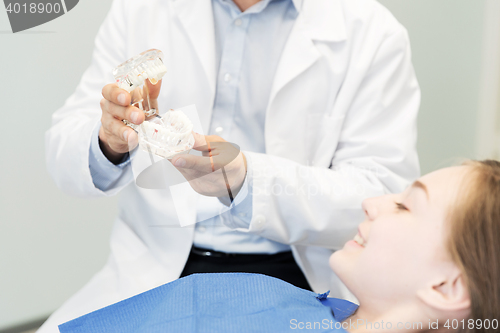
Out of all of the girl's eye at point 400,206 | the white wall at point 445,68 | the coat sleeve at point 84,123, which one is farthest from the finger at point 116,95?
the white wall at point 445,68

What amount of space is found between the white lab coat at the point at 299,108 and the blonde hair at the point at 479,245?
0.26m

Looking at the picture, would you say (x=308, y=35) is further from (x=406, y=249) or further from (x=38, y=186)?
(x=38, y=186)

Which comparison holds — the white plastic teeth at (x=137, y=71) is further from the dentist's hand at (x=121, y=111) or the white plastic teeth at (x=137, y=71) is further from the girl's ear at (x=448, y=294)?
the girl's ear at (x=448, y=294)

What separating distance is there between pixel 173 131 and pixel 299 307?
12.5 inches

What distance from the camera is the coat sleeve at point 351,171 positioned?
76 cm

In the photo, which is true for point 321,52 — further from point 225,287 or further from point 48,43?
point 48,43

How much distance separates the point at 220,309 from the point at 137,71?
0.35 m

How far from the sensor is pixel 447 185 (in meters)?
0.59

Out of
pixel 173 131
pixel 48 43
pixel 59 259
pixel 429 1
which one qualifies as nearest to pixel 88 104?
pixel 48 43

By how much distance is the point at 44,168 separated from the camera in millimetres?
1104

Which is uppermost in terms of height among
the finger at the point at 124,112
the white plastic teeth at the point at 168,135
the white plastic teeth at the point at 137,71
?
the white plastic teeth at the point at 137,71

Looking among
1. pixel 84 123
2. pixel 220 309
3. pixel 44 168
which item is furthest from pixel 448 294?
pixel 44 168

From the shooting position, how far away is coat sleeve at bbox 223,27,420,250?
76cm

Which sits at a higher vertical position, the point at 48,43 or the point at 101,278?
the point at 48,43
